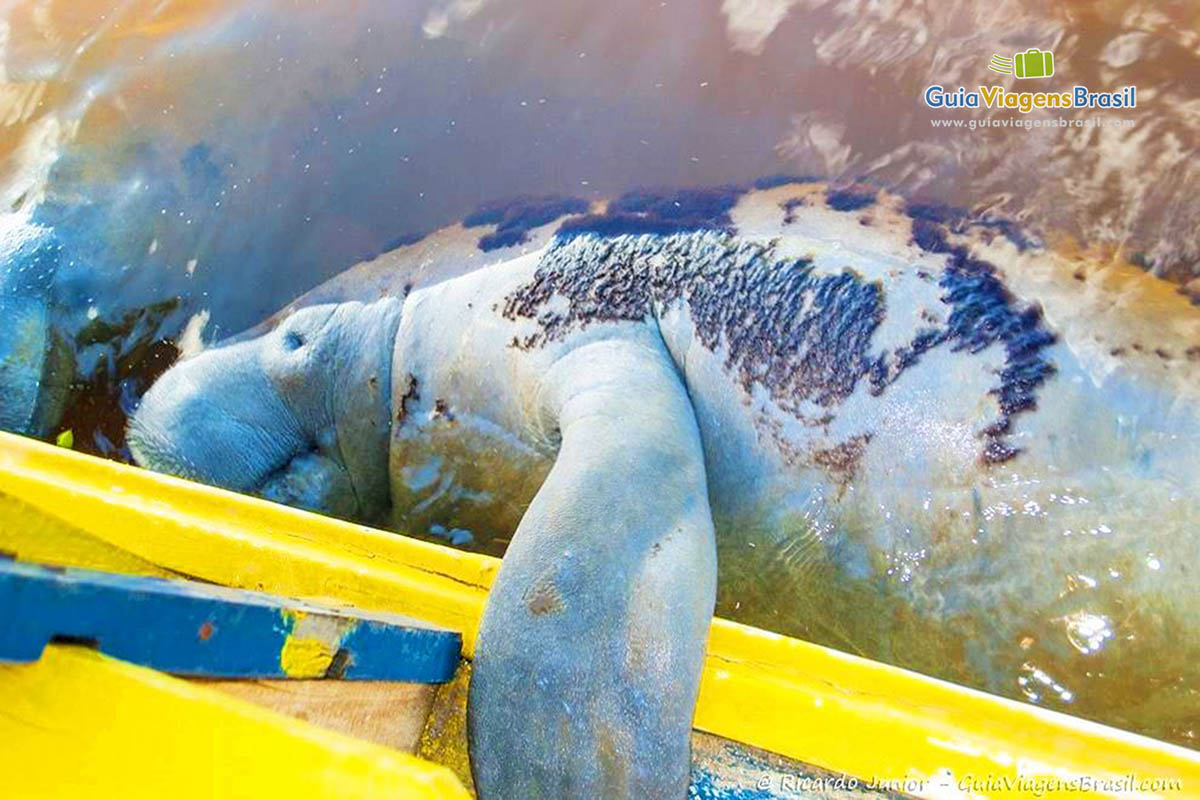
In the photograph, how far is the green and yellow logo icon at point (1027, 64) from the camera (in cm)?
267

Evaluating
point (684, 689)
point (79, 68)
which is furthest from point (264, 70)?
point (684, 689)

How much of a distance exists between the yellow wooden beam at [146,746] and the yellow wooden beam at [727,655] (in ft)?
1.47

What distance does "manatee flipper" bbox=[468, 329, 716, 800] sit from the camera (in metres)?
1.57

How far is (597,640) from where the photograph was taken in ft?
5.42

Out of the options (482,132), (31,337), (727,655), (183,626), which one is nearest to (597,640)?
(727,655)

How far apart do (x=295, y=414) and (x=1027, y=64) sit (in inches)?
89.6

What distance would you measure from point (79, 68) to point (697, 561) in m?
3.41

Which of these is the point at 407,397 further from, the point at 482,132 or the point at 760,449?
the point at 760,449

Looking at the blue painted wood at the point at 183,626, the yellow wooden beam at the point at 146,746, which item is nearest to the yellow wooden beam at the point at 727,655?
the blue painted wood at the point at 183,626

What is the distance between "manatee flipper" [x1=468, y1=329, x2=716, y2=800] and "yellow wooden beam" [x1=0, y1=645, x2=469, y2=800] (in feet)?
1.81

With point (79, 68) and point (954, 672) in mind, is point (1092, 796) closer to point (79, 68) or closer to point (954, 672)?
point (954, 672)

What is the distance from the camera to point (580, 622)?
5.48 ft

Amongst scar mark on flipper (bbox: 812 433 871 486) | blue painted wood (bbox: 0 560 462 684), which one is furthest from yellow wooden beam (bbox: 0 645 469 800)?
scar mark on flipper (bbox: 812 433 871 486)

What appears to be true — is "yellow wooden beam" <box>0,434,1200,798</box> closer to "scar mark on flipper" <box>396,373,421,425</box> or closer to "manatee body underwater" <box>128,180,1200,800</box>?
"manatee body underwater" <box>128,180,1200,800</box>
